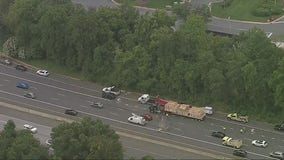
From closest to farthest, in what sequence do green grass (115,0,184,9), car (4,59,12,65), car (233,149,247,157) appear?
car (233,149,247,157) → car (4,59,12,65) → green grass (115,0,184,9)

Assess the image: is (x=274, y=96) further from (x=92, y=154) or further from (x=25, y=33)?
(x=25, y=33)

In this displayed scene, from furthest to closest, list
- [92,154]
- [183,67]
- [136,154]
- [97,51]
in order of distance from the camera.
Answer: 1. [97,51]
2. [183,67]
3. [136,154]
4. [92,154]

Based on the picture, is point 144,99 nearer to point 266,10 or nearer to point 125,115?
point 125,115

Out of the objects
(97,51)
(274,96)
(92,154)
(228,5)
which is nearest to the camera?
(92,154)

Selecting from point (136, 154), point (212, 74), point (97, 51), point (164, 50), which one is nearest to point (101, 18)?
point (97, 51)

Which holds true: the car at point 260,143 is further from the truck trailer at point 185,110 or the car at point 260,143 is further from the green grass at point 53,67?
the green grass at point 53,67

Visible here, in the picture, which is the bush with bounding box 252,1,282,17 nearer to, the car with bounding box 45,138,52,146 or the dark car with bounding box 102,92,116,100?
the dark car with bounding box 102,92,116,100

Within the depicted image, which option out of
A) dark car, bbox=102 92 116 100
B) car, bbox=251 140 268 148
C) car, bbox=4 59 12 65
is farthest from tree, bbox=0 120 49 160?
car, bbox=4 59 12 65
